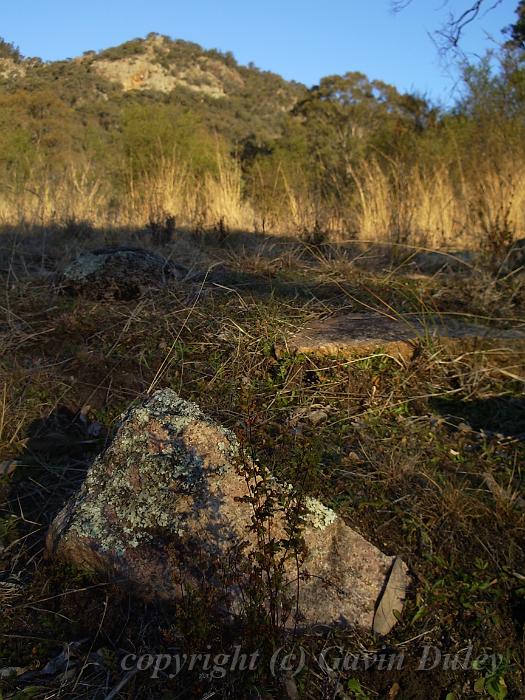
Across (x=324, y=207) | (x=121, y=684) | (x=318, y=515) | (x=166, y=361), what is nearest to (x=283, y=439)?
(x=318, y=515)

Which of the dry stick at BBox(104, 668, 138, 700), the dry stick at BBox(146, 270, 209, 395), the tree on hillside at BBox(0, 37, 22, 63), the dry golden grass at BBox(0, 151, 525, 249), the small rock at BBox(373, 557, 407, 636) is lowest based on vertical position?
the dry stick at BBox(104, 668, 138, 700)

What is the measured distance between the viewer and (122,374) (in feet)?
7.88

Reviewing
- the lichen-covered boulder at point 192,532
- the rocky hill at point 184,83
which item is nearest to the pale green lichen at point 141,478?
the lichen-covered boulder at point 192,532

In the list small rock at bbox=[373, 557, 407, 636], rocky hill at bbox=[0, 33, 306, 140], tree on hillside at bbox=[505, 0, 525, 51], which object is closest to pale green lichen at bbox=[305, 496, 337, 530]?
small rock at bbox=[373, 557, 407, 636]

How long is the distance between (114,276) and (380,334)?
5.21 ft

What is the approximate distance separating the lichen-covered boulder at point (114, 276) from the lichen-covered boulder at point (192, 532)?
65.4 inches

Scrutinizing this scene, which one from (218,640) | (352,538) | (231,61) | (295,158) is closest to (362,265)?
(352,538)

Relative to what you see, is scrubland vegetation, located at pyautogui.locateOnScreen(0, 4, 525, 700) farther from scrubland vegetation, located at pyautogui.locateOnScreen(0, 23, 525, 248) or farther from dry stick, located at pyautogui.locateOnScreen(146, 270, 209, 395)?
scrubland vegetation, located at pyautogui.locateOnScreen(0, 23, 525, 248)

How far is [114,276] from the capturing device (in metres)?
3.26

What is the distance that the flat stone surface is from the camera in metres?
2.46

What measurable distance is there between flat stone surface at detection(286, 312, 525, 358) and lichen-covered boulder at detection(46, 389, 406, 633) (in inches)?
35.8

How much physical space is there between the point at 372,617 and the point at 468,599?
27 cm

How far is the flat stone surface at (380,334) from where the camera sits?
2459 millimetres

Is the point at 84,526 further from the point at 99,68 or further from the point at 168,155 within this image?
the point at 99,68
